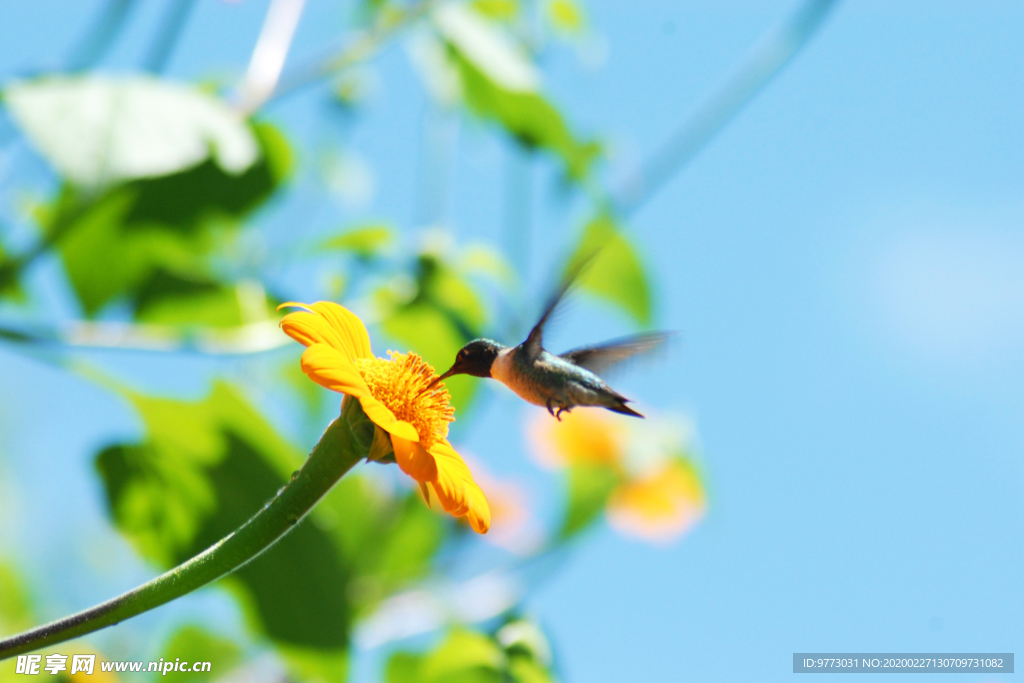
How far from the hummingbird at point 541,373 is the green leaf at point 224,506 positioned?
11.3 inches

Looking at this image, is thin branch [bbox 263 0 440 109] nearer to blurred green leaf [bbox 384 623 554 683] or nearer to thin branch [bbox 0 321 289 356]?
thin branch [bbox 0 321 289 356]

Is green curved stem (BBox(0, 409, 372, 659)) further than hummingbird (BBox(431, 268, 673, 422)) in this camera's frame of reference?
No

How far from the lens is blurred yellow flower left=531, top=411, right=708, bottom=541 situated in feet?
3.94

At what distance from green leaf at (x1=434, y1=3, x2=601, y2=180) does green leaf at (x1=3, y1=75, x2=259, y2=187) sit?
22 centimetres

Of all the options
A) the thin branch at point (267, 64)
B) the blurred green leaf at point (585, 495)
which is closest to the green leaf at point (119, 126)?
the thin branch at point (267, 64)

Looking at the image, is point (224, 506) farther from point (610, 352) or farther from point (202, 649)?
point (610, 352)

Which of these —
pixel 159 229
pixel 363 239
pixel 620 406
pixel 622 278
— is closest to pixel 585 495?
pixel 622 278

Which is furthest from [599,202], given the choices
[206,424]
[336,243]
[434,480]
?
[434,480]

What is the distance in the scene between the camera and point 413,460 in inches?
12.9

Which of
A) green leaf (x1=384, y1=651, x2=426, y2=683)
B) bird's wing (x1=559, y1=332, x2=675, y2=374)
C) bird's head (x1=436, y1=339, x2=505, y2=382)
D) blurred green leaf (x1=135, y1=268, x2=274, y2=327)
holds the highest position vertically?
blurred green leaf (x1=135, y1=268, x2=274, y2=327)

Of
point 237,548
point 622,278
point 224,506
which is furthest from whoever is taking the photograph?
point 622,278

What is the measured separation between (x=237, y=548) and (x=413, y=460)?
2.8 inches

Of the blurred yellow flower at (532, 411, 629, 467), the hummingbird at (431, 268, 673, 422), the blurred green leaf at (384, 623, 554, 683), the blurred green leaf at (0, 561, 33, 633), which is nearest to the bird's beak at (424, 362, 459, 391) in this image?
the hummingbird at (431, 268, 673, 422)

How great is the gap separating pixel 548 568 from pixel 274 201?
0.53m
